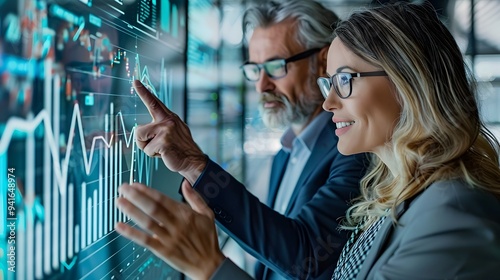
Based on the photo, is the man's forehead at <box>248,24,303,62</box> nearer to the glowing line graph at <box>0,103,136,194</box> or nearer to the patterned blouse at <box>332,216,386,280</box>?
the patterned blouse at <box>332,216,386,280</box>

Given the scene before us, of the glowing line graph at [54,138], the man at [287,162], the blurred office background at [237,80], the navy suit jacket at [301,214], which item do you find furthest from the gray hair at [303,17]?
the glowing line graph at [54,138]

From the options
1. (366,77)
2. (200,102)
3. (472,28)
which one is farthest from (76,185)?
(472,28)

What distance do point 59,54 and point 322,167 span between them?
3.16ft

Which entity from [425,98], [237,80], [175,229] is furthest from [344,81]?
[237,80]

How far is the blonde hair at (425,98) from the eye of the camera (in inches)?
38.7

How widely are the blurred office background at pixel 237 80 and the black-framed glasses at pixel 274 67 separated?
0.19 metres

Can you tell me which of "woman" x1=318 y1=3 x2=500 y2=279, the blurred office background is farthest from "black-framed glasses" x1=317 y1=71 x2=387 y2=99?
the blurred office background

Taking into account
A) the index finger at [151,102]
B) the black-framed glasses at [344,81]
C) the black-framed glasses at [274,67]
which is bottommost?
the index finger at [151,102]

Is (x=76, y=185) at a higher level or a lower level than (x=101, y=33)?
lower

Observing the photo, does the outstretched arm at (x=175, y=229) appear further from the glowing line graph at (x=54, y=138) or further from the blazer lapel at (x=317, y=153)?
the blazer lapel at (x=317, y=153)

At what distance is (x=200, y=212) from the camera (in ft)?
2.64

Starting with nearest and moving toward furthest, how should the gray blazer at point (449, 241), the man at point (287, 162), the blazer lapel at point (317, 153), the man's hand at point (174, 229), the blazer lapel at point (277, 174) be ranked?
1. the man's hand at point (174, 229)
2. the gray blazer at point (449, 241)
3. the man at point (287, 162)
4. the blazer lapel at point (317, 153)
5. the blazer lapel at point (277, 174)

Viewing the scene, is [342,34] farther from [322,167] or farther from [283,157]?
[283,157]

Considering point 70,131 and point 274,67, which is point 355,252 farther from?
point 274,67
